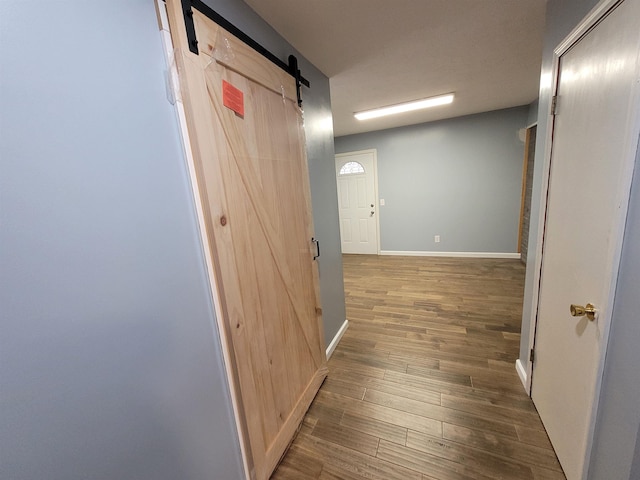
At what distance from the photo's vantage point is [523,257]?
13.3 feet

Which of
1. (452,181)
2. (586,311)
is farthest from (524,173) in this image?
(586,311)

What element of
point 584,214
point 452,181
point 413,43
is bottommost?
point 584,214

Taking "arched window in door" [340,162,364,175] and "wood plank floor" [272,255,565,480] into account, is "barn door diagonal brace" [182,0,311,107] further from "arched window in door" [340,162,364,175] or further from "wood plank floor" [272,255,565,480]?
"arched window in door" [340,162,364,175]

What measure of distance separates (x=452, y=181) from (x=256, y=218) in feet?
13.7

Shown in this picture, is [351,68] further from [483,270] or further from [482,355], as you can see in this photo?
[483,270]

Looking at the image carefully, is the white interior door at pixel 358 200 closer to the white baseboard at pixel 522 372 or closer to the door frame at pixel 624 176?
the white baseboard at pixel 522 372

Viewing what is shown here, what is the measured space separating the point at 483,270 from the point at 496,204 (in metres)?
1.20

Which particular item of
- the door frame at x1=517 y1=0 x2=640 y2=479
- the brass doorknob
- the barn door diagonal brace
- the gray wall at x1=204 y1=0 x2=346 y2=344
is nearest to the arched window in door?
the gray wall at x1=204 y1=0 x2=346 y2=344

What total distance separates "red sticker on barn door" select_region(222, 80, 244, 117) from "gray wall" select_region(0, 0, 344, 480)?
0.25 metres

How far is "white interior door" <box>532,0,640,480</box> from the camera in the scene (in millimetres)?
854

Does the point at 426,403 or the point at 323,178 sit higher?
the point at 323,178

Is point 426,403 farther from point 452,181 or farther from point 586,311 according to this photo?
point 452,181

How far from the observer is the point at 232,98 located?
1.10 meters

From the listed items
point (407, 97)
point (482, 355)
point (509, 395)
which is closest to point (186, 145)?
point (509, 395)
